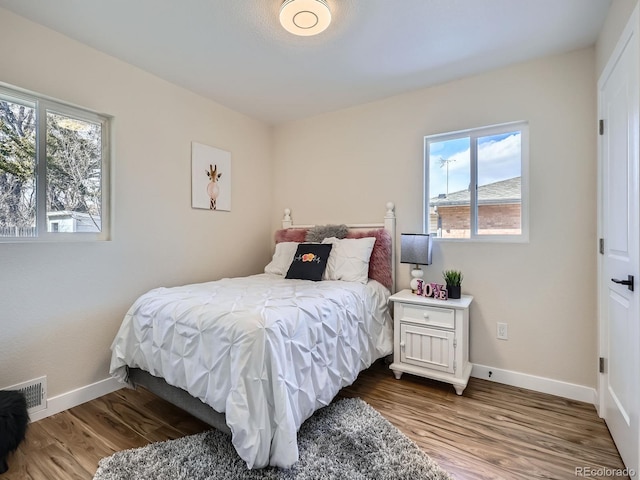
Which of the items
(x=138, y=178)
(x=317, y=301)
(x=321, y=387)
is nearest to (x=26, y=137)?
(x=138, y=178)

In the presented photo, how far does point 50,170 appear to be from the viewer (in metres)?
2.10

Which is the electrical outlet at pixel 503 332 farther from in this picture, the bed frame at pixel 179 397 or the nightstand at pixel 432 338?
the bed frame at pixel 179 397

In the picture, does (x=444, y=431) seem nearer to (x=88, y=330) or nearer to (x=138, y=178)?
(x=88, y=330)

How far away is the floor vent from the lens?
6.28 feet

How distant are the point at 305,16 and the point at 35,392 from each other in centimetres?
278

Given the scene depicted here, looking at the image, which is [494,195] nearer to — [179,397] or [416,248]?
[416,248]

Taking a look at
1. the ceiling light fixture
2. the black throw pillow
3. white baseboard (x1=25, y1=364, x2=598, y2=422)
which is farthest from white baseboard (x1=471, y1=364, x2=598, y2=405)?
the ceiling light fixture

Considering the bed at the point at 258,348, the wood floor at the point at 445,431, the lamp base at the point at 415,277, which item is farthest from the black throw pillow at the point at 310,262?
the wood floor at the point at 445,431

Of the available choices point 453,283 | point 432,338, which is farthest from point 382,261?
point 432,338

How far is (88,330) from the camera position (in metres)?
2.22

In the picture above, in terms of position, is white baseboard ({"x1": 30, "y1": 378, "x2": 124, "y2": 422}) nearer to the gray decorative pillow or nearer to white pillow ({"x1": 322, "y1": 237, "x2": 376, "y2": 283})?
white pillow ({"x1": 322, "y1": 237, "x2": 376, "y2": 283})

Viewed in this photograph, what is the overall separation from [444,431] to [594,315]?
4.43 ft

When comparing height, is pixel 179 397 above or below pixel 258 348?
below

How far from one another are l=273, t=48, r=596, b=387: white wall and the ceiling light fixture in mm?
1343
